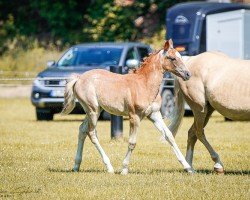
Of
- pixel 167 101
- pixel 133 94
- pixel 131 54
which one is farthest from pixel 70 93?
pixel 167 101

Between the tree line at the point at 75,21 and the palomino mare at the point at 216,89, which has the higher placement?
the palomino mare at the point at 216,89

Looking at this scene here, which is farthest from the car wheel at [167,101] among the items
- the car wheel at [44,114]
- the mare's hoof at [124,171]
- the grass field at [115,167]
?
the mare's hoof at [124,171]

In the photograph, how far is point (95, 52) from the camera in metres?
27.1

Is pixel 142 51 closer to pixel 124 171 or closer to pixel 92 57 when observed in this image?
pixel 92 57

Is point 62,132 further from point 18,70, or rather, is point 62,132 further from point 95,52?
point 18,70

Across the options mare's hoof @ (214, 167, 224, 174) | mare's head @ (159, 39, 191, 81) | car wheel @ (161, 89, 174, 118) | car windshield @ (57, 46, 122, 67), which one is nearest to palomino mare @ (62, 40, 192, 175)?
mare's head @ (159, 39, 191, 81)

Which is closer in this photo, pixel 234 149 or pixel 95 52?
pixel 234 149

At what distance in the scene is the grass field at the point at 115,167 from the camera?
1248 centimetres

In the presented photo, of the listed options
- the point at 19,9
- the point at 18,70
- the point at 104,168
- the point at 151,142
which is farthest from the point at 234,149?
the point at 19,9

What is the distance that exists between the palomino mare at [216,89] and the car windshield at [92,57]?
11.2 meters

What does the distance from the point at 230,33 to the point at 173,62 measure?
13913 mm

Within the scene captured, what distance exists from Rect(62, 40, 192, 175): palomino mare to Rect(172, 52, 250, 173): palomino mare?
621 mm

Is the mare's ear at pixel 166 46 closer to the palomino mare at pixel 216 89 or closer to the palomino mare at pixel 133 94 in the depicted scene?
the palomino mare at pixel 133 94

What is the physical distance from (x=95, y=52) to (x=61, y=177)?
13.3 m
